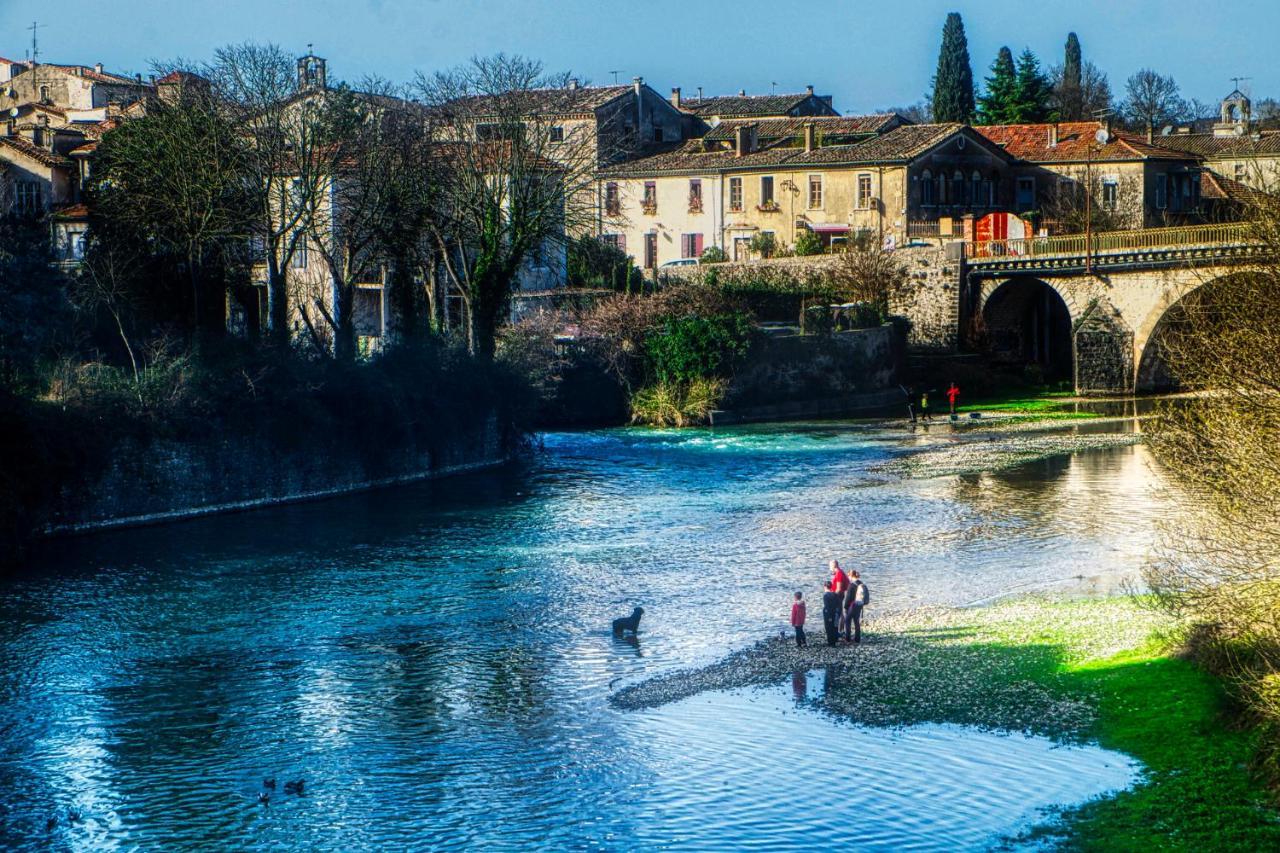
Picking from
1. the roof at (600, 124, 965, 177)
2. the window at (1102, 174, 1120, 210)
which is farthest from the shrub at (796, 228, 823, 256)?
the window at (1102, 174, 1120, 210)

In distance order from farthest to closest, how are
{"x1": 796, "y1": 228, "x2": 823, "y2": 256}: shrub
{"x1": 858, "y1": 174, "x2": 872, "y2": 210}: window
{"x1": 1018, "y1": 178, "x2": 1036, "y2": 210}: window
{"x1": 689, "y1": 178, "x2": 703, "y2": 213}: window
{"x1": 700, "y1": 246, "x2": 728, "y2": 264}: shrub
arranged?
{"x1": 1018, "y1": 178, "x2": 1036, "y2": 210}: window < {"x1": 689, "y1": 178, "x2": 703, "y2": 213}: window < {"x1": 700, "y1": 246, "x2": 728, "y2": 264}: shrub < {"x1": 858, "y1": 174, "x2": 872, "y2": 210}: window < {"x1": 796, "y1": 228, "x2": 823, "y2": 256}: shrub

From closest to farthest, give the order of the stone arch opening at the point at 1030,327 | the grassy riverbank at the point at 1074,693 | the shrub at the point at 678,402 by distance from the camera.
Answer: the grassy riverbank at the point at 1074,693
the shrub at the point at 678,402
the stone arch opening at the point at 1030,327

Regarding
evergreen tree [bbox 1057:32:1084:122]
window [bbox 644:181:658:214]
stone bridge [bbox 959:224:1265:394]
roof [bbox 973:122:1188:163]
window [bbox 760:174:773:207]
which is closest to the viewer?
stone bridge [bbox 959:224:1265:394]

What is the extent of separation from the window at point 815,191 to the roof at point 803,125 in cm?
515

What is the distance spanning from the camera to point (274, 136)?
49.3 meters

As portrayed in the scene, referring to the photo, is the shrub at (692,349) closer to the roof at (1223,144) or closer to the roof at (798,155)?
the roof at (798,155)

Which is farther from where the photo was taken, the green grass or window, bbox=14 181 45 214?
window, bbox=14 181 45 214

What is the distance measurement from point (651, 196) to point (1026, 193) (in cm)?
2161

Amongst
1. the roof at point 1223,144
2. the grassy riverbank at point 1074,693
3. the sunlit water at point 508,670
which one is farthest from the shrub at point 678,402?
the roof at point 1223,144

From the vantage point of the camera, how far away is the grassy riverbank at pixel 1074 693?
1830 centimetres

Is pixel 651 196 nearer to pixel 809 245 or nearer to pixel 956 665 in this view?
pixel 809 245

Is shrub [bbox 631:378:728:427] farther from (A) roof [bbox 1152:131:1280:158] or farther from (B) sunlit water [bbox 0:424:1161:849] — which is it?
(A) roof [bbox 1152:131:1280:158]

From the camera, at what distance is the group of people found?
26.3m

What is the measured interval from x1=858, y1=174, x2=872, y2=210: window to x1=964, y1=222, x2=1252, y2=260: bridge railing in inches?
309
